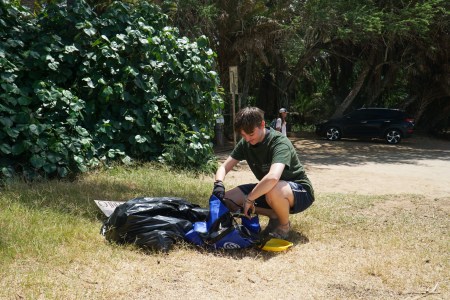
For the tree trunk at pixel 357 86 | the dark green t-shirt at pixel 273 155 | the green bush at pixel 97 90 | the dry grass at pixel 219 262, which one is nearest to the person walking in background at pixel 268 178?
the dark green t-shirt at pixel 273 155

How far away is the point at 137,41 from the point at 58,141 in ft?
7.41

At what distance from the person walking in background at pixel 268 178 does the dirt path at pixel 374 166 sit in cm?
387

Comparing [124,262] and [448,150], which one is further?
[448,150]

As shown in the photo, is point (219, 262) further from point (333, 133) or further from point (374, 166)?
point (333, 133)

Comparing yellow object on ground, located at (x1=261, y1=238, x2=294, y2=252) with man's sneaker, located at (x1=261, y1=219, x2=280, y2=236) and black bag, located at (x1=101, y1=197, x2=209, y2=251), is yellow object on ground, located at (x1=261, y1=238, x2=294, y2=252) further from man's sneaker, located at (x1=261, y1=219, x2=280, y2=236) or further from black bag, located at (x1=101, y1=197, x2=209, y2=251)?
black bag, located at (x1=101, y1=197, x2=209, y2=251)

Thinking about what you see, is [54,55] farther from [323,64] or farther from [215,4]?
[323,64]

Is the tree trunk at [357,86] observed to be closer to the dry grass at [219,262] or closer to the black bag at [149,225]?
the dry grass at [219,262]

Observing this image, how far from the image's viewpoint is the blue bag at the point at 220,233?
4180 mm

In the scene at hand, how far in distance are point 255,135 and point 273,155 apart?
25cm

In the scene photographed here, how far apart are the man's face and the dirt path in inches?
167

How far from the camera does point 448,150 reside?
61.4 ft

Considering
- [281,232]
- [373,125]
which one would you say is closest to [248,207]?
[281,232]

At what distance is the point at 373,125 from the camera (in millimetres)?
20422

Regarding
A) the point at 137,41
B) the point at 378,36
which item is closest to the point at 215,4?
the point at 378,36
